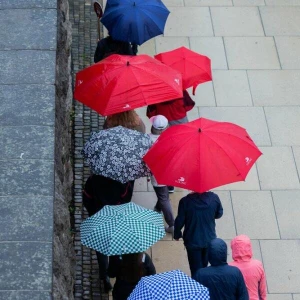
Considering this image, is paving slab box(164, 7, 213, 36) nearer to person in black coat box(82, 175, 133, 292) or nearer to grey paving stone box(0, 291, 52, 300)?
person in black coat box(82, 175, 133, 292)

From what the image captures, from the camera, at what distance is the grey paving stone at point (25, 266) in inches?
216

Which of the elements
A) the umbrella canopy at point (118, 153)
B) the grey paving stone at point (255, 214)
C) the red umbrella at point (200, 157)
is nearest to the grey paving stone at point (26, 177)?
the umbrella canopy at point (118, 153)

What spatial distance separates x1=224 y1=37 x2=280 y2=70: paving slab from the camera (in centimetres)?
1146

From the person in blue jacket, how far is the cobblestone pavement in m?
1.20

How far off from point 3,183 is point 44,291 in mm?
1228

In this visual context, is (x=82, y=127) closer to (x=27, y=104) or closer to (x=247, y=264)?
(x=27, y=104)

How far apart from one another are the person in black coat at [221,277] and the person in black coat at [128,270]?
0.64 meters

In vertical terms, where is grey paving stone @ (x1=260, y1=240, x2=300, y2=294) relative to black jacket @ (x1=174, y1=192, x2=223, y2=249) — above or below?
below

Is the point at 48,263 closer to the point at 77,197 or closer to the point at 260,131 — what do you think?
the point at 77,197

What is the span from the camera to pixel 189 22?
40.2 ft

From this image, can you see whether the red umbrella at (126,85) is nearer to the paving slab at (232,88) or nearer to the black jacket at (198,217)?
the black jacket at (198,217)

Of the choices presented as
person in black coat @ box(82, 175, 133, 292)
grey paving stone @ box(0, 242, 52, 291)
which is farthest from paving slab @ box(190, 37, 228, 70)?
grey paving stone @ box(0, 242, 52, 291)

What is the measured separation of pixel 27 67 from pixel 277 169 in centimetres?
370

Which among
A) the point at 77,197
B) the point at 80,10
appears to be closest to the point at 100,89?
the point at 77,197
